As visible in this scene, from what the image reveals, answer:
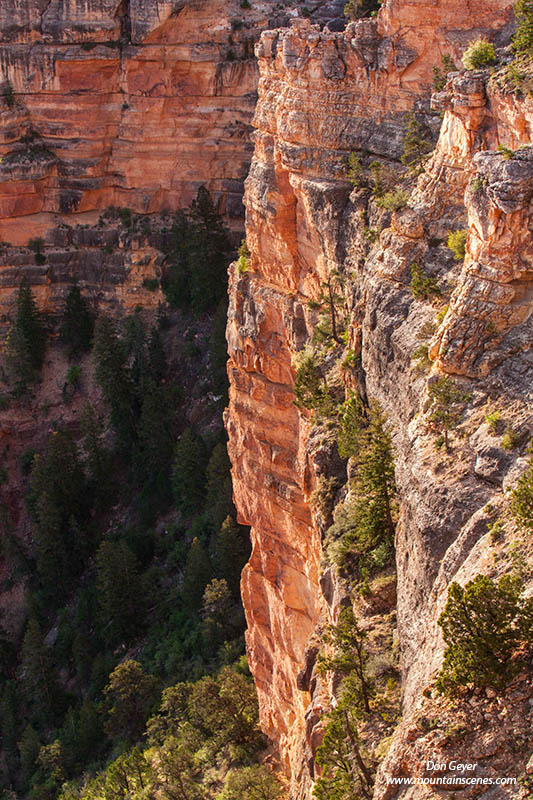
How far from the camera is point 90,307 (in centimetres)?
6688

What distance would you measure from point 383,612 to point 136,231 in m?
50.8

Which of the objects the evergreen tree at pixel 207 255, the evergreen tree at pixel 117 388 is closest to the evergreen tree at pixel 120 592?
the evergreen tree at pixel 117 388

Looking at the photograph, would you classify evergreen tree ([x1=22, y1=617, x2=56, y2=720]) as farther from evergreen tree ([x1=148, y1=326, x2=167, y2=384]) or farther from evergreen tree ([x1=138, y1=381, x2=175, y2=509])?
evergreen tree ([x1=148, y1=326, x2=167, y2=384])

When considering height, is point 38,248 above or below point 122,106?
below

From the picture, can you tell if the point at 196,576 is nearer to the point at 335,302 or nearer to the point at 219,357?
the point at 219,357

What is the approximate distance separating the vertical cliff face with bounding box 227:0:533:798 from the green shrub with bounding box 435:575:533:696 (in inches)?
43.1

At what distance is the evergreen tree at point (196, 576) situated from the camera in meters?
46.6

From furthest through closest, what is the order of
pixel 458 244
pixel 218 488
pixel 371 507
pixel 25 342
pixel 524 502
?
pixel 25 342, pixel 218 488, pixel 371 507, pixel 458 244, pixel 524 502

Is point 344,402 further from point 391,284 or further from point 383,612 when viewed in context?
point 383,612

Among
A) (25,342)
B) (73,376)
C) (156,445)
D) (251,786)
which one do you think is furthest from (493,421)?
(25,342)

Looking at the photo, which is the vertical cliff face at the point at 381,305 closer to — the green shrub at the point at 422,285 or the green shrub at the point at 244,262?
the green shrub at the point at 422,285

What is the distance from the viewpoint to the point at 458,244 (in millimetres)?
20266

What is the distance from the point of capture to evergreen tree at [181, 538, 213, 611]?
46625 mm

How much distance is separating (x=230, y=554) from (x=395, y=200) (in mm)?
27345
